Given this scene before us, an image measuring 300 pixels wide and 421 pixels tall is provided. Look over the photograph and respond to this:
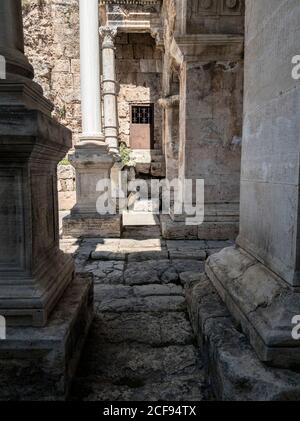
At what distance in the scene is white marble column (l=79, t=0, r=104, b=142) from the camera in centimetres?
615

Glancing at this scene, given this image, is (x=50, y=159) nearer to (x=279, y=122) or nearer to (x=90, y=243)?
(x=279, y=122)

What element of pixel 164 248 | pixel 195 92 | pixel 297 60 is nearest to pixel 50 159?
pixel 297 60

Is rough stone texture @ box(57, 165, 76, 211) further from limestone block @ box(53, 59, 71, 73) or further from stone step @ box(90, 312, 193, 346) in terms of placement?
stone step @ box(90, 312, 193, 346)

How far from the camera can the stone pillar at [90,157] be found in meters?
5.73

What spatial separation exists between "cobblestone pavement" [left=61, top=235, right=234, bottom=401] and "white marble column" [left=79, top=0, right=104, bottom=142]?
2885mm

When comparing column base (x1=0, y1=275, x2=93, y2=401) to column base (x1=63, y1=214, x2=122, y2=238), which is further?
column base (x1=63, y1=214, x2=122, y2=238)

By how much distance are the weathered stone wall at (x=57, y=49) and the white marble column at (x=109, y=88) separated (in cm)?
173

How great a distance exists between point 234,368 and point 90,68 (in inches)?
240

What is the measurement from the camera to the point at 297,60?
5.21ft

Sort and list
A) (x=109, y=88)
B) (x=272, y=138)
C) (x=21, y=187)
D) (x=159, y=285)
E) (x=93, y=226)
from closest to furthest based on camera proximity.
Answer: (x=21, y=187), (x=272, y=138), (x=159, y=285), (x=93, y=226), (x=109, y=88)

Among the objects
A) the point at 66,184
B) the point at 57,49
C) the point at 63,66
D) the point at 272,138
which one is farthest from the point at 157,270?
the point at 57,49

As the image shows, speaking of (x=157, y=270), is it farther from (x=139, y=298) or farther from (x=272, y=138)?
(x=272, y=138)

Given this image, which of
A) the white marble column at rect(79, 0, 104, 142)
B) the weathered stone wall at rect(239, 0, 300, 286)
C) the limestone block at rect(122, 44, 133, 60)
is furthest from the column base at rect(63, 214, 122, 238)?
the limestone block at rect(122, 44, 133, 60)

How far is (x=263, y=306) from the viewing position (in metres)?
1.66
